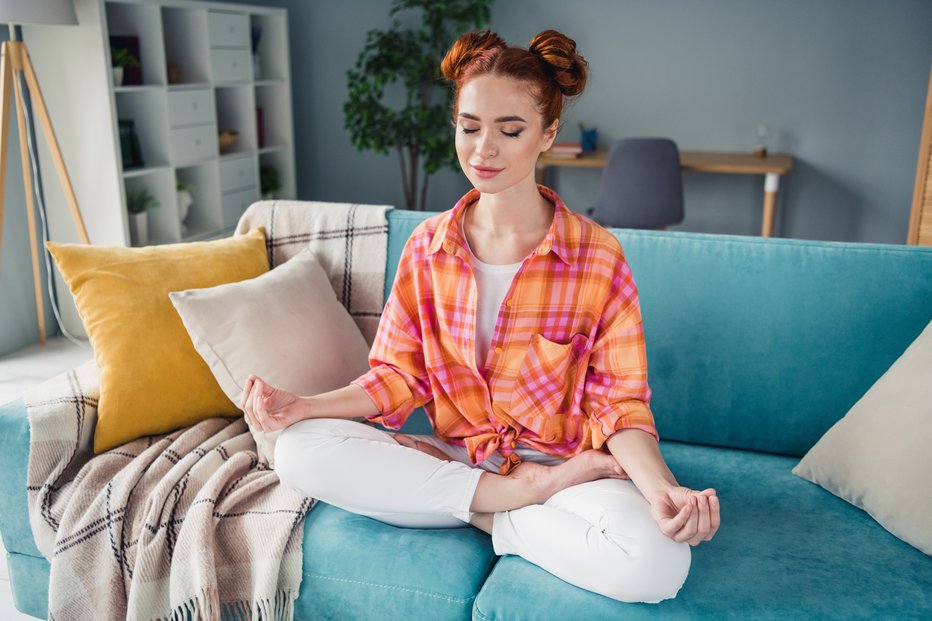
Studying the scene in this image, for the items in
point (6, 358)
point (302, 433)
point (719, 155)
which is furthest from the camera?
point (719, 155)

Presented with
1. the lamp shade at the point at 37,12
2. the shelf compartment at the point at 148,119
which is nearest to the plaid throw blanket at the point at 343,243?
the lamp shade at the point at 37,12

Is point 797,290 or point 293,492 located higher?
point 797,290

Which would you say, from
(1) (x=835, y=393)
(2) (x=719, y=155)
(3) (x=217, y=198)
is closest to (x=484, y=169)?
(1) (x=835, y=393)

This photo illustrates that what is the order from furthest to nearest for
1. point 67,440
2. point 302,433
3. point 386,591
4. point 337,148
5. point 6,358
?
1. point 337,148
2. point 6,358
3. point 67,440
4. point 302,433
5. point 386,591

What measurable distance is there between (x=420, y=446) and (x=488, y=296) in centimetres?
29

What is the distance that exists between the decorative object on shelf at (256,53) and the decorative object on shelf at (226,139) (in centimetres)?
31

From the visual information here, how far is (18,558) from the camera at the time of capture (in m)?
1.48

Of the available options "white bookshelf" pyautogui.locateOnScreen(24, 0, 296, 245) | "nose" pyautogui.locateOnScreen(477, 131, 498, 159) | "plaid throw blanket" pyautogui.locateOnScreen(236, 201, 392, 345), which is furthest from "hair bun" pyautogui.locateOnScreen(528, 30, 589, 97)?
"white bookshelf" pyautogui.locateOnScreen(24, 0, 296, 245)

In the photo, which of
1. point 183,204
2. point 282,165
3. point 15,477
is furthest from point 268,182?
point 15,477

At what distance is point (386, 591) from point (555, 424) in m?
0.40

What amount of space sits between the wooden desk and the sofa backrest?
2204 millimetres

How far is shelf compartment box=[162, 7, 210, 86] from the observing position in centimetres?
379

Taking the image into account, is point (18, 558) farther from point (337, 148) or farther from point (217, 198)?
point (337, 148)

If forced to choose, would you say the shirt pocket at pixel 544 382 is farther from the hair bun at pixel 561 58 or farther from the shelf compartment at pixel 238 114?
the shelf compartment at pixel 238 114
